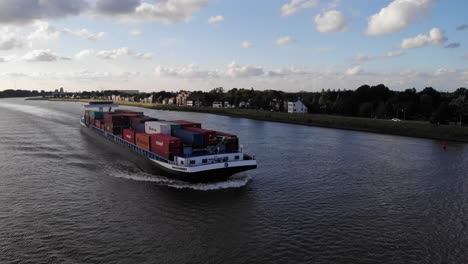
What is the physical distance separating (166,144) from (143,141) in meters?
6.65

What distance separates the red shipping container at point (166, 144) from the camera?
32.8 metres

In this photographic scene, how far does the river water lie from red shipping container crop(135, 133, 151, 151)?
2526 mm

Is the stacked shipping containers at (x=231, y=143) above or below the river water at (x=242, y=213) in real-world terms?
above

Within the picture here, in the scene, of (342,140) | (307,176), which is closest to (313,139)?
(342,140)

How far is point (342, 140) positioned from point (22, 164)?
46734 mm

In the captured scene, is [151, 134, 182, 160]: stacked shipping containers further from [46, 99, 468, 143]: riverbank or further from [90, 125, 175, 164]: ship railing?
[46, 99, 468, 143]: riverbank

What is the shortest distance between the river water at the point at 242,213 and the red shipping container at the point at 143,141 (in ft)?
8.29

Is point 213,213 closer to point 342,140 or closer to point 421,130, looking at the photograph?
point 342,140

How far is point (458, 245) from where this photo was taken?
20266 millimetres

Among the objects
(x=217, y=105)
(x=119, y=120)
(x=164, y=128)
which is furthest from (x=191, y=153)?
(x=217, y=105)

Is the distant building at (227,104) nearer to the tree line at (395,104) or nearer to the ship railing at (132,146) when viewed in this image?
the tree line at (395,104)

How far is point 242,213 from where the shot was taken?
24812 mm

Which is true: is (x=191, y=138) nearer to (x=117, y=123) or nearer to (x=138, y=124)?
(x=138, y=124)

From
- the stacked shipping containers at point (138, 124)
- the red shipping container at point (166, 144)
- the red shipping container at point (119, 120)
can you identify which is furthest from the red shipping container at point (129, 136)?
the red shipping container at point (166, 144)
